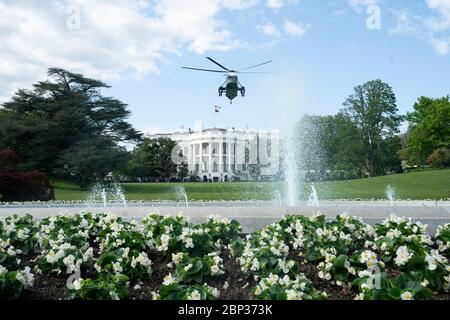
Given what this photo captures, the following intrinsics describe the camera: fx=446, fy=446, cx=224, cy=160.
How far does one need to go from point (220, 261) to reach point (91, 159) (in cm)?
2854

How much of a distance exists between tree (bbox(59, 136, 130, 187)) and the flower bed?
88.2 ft

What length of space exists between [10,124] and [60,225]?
103ft

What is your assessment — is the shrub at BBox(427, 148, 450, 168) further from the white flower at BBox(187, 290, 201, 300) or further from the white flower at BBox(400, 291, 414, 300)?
the white flower at BBox(187, 290, 201, 300)

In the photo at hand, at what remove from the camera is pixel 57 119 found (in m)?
34.1

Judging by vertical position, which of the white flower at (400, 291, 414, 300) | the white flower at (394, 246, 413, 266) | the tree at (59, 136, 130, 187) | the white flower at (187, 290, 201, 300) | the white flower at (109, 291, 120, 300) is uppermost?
the tree at (59, 136, 130, 187)

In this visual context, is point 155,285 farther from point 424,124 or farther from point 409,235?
point 424,124

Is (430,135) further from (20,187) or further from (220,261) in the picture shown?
(220,261)

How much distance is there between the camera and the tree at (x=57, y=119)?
33.5 meters

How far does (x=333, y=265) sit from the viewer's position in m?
3.81

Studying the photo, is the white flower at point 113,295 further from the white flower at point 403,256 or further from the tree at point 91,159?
the tree at point 91,159

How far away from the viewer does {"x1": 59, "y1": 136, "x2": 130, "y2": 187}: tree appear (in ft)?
103

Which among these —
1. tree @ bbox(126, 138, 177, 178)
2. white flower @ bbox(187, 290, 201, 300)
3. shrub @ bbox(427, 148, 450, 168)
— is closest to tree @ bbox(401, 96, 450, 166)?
shrub @ bbox(427, 148, 450, 168)

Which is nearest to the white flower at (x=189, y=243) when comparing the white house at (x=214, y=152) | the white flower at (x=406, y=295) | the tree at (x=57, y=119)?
the white flower at (x=406, y=295)

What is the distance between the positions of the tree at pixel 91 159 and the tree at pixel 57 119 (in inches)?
29.3
